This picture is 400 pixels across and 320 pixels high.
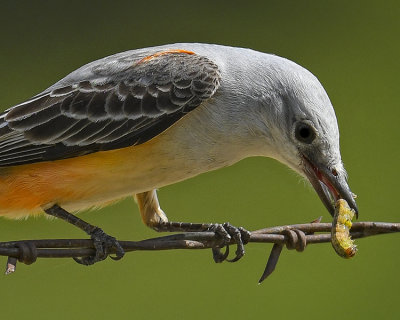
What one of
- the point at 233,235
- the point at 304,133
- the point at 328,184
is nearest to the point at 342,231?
the point at 328,184

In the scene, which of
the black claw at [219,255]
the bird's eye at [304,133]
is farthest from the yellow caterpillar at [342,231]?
the black claw at [219,255]

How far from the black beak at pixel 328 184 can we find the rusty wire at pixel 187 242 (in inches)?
Answer: 6.8

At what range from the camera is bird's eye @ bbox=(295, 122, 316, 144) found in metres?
5.99

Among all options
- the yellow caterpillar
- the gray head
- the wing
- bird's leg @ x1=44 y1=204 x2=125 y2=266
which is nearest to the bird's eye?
the gray head

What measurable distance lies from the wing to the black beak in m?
0.66

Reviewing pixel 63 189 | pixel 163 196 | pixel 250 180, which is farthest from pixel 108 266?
pixel 63 189

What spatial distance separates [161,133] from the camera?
6.09 m

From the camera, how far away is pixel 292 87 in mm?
6156

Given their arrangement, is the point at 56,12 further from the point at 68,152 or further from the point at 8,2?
the point at 68,152

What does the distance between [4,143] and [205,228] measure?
123 cm

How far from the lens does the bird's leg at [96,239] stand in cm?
572

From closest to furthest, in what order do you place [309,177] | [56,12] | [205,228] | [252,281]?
[309,177], [205,228], [252,281], [56,12]

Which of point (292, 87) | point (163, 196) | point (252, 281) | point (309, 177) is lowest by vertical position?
point (252, 281)

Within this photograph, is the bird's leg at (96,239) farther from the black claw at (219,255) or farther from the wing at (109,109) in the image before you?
the black claw at (219,255)
